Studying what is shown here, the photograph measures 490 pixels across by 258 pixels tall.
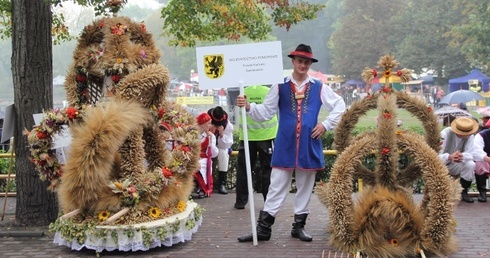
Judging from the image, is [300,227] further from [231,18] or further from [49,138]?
[231,18]

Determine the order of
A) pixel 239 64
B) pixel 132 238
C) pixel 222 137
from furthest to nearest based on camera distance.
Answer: pixel 222 137 → pixel 239 64 → pixel 132 238

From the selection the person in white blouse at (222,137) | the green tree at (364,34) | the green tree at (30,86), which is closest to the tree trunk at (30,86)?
the green tree at (30,86)

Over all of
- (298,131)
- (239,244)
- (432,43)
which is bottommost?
(239,244)

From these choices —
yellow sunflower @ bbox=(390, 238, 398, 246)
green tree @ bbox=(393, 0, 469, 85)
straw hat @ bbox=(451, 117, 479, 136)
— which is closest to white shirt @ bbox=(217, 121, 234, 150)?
straw hat @ bbox=(451, 117, 479, 136)

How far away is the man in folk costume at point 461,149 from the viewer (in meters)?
9.88

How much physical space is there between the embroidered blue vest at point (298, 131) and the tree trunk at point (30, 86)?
3103mm

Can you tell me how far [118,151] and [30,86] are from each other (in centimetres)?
189

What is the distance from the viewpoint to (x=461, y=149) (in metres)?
10.2

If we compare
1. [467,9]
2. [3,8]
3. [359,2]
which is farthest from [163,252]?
[359,2]

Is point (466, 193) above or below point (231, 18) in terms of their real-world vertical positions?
below

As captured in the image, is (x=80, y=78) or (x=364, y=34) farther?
(x=364, y=34)

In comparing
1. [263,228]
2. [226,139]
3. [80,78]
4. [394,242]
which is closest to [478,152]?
[394,242]

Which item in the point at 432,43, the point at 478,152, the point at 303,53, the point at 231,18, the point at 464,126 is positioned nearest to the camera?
the point at 303,53

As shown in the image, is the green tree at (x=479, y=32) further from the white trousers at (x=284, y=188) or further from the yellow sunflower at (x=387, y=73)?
the white trousers at (x=284, y=188)
